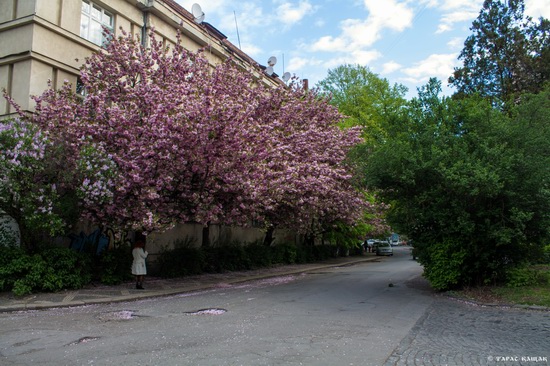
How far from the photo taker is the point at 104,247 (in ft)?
51.7

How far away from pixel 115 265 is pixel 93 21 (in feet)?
32.8

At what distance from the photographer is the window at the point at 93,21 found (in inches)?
677

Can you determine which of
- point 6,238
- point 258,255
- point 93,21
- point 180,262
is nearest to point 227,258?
point 258,255

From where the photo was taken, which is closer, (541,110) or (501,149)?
(501,149)

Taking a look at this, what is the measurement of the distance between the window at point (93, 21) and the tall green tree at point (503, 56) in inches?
774

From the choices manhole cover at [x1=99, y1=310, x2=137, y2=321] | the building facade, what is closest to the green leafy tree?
manhole cover at [x1=99, y1=310, x2=137, y2=321]

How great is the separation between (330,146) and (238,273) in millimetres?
7172

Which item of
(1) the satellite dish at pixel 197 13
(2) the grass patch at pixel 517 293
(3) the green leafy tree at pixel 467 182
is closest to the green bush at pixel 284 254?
(3) the green leafy tree at pixel 467 182

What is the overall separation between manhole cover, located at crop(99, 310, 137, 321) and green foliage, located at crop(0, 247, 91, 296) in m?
3.29

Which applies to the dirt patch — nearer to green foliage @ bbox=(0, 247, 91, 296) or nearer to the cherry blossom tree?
the cherry blossom tree

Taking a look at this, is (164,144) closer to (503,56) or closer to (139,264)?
(139,264)

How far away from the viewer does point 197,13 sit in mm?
22438

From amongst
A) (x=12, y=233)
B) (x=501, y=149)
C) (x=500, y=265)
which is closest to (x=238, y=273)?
(x=12, y=233)

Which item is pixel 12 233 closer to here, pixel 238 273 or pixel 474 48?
pixel 238 273
